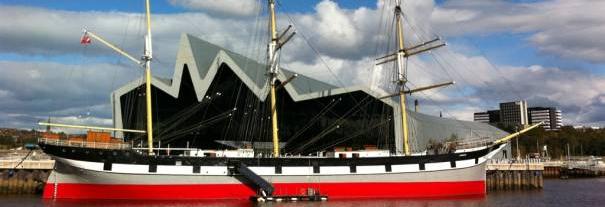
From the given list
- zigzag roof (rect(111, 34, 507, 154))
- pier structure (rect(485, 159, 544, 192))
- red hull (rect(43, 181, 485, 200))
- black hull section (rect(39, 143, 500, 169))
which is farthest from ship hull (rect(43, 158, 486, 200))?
zigzag roof (rect(111, 34, 507, 154))

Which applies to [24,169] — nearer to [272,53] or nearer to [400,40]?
[272,53]

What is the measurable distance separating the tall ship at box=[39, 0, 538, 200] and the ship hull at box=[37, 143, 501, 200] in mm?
53

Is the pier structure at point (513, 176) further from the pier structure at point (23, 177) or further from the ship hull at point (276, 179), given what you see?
the pier structure at point (23, 177)

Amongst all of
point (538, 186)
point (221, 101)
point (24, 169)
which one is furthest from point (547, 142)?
point (24, 169)

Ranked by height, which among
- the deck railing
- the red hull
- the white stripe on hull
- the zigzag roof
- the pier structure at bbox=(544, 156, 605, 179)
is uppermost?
the zigzag roof

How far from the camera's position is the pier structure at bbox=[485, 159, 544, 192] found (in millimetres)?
40656

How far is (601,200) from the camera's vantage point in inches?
1168

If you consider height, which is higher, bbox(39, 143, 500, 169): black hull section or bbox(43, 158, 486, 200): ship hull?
bbox(39, 143, 500, 169): black hull section

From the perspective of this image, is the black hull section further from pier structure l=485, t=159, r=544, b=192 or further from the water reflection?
pier structure l=485, t=159, r=544, b=192

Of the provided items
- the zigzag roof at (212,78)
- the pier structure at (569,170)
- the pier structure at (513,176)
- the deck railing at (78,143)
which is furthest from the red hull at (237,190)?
the pier structure at (569,170)

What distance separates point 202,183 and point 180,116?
23.3 meters

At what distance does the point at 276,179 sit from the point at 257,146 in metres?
20.1

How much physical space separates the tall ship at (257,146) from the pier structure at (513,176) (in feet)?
21.1

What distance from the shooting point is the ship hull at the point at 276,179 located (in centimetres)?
2702
